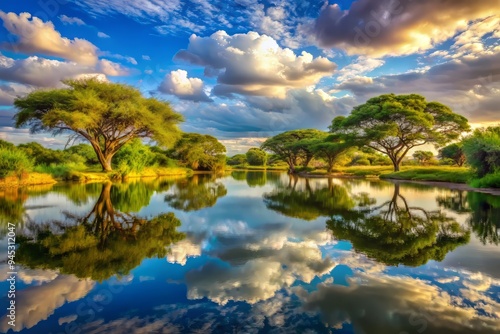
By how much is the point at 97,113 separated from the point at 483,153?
32.7 m

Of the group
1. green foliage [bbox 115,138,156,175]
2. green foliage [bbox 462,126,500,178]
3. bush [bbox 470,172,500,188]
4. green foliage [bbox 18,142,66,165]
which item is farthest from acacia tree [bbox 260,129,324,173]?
bush [bbox 470,172,500,188]

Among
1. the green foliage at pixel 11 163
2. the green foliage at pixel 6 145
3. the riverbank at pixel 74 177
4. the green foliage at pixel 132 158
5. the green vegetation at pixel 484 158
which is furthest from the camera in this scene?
the green foliage at pixel 132 158

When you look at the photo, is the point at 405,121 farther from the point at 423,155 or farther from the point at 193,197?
the point at 423,155

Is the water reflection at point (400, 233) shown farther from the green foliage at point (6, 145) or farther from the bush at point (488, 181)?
the green foliage at point (6, 145)

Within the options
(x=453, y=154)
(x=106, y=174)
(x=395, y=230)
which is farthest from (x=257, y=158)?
(x=395, y=230)

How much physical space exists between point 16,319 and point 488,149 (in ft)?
83.2

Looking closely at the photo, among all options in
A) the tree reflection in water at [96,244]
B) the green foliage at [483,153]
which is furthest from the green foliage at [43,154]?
the green foliage at [483,153]

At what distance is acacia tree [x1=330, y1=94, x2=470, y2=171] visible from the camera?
116ft

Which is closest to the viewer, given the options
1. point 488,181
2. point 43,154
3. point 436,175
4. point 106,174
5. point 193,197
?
point 193,197

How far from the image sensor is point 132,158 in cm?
3631

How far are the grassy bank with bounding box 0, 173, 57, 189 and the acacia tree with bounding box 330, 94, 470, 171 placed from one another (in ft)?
116

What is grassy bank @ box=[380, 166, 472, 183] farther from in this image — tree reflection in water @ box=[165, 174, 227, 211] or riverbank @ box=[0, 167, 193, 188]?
riverbank @ box=[0, 167, 193, 188]

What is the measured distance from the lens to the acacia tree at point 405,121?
3525 cm

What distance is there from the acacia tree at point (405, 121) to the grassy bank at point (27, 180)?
35282 millimetres
